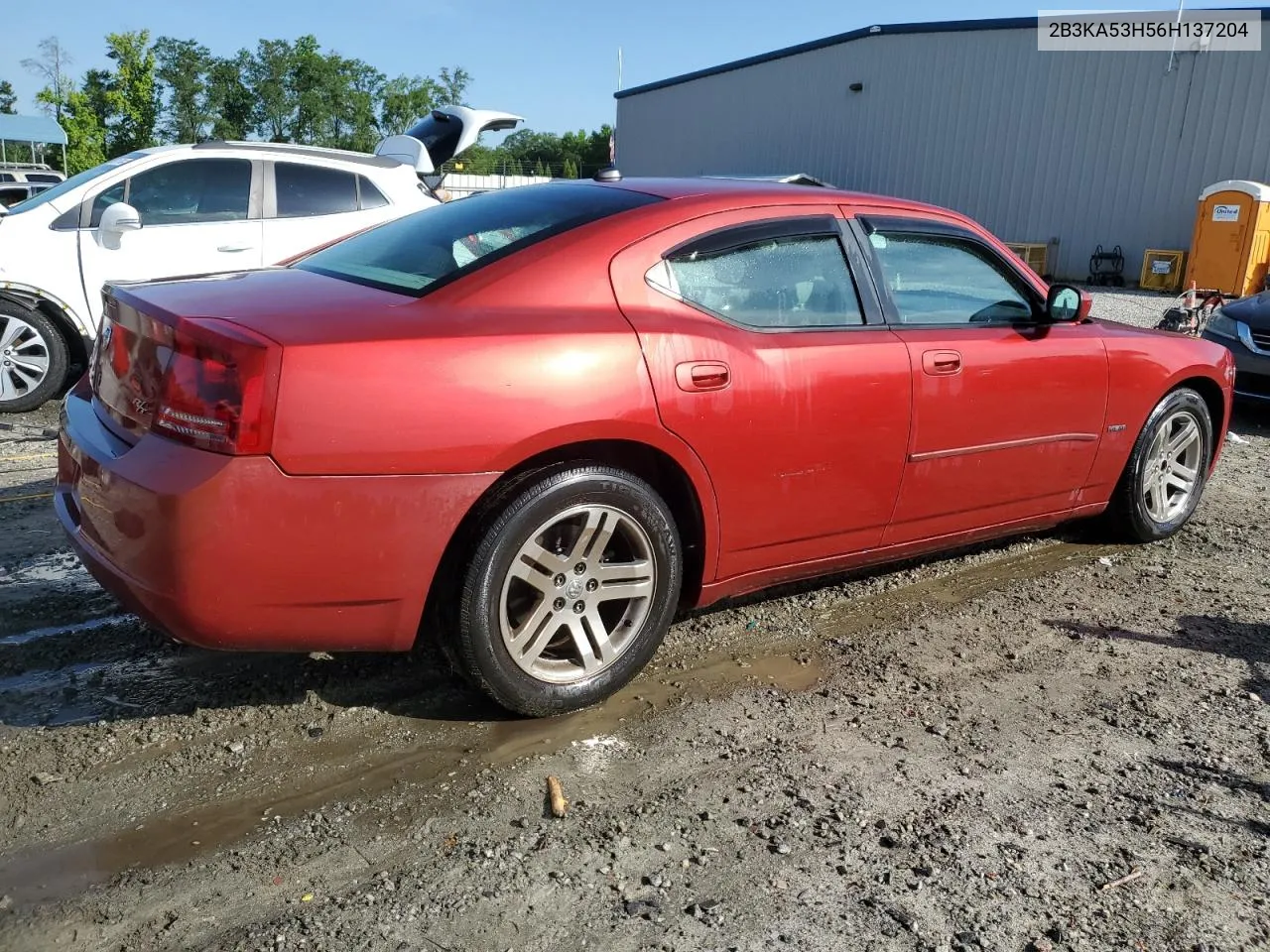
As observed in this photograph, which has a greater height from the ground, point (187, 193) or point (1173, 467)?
point (187, 193)

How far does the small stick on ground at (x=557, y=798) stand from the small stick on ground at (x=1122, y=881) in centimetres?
127

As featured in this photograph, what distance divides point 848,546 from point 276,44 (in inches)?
2810

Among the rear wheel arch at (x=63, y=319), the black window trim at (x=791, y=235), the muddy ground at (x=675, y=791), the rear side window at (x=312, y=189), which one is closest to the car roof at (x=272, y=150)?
the rear side window at (x=312, y=189)

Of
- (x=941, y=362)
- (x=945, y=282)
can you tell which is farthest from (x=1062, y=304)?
(x=941, y=362)

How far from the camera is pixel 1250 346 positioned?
7742mm

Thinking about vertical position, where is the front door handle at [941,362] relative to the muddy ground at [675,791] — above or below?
above

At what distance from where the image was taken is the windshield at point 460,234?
3010mm

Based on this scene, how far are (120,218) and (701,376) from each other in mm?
5128

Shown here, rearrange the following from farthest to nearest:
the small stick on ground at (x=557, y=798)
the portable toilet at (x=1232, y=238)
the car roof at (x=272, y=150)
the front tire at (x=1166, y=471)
→ the portable toilet at (x=1232, y=238) → the car roof at (x=272, y=150) → the front tire at (x=1166, y=471) → the small stick on ground at (x=557, y=798)

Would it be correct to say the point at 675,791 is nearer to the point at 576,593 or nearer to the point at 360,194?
the point at 576,593

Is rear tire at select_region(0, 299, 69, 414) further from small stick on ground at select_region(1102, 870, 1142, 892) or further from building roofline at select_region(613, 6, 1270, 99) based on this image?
building roofline at select_region(613, 6, 1270, 99)

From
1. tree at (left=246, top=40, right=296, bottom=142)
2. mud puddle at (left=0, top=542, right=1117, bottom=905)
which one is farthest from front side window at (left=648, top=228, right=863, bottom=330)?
tree at (left=246, top=40, right=296, bottom=142)

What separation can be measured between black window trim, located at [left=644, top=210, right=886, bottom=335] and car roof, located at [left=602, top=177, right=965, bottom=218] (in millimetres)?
86

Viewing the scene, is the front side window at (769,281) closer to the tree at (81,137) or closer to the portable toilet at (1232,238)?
the portable toilet at (1232,238)
